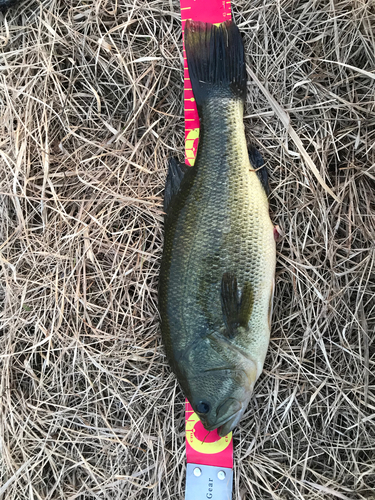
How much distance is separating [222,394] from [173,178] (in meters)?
1.35

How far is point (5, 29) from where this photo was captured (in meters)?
2.54

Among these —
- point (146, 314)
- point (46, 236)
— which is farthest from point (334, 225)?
point (46, 236)

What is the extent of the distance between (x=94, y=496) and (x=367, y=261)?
231cm

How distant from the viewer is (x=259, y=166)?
2.13 metres

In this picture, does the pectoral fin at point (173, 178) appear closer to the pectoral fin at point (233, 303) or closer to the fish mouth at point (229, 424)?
the pectoral fin at point (233, 303)

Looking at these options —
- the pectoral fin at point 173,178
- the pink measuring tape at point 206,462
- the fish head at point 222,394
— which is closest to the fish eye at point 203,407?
the fish head at point 222,394

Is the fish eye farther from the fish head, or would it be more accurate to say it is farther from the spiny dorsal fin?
the spiny dorsal fin

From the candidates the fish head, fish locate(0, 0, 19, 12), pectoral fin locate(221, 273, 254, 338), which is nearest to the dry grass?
fish locate(0, 0, 19, 12)

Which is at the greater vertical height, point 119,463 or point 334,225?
point 334,225

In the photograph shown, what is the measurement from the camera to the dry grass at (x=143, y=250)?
208cm

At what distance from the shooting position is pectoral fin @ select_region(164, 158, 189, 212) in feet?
7.03

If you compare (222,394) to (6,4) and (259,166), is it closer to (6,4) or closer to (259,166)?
(259,166)

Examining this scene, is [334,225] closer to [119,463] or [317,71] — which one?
[317,71]

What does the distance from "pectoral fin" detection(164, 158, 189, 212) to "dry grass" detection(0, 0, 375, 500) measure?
6.8 inches
